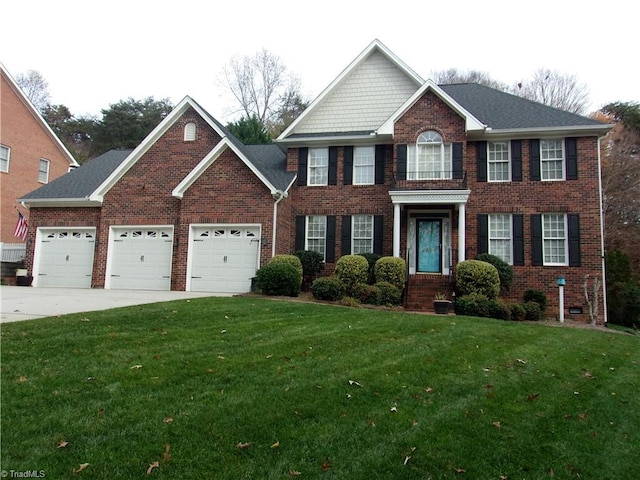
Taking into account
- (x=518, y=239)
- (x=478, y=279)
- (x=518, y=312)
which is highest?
(x=518, y=239)

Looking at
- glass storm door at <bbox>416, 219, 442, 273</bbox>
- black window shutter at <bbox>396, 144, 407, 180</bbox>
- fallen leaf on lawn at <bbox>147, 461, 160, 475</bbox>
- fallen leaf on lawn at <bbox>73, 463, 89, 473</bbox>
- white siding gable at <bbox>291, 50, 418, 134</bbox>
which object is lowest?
fallen leaf on lawn at <bbox>147, 461, 160, 475</bbox>

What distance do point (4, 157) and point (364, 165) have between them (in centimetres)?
1909

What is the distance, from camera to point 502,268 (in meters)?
14.2

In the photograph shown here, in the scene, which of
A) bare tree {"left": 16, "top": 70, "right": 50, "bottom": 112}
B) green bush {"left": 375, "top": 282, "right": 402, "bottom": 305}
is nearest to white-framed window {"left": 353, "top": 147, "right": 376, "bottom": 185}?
green bush {"left": 375, "top": 282, "right": 402, "bottom": 305}

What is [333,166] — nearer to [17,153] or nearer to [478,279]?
[478,279]

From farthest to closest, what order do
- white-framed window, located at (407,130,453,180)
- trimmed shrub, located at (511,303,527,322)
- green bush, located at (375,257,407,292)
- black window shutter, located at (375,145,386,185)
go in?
black window shutter, located at (375,145,386,185) < white-framed window, located at (407,130,453,180) < green bush, located at (375,257,407,292) < trimmed shrub, located at (511,303,527,322)

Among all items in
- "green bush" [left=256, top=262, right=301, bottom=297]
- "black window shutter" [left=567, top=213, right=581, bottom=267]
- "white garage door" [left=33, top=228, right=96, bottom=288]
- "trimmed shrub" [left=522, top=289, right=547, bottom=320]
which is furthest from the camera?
"white garage door" [left=33, top=228, right=96, bottom=288]

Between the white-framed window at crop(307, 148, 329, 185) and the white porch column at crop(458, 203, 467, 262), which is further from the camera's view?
the white-framed window at crop(307, 148, 329, 185)

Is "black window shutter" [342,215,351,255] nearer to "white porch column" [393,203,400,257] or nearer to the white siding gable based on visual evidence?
"white porch column" [393,203,400,257]

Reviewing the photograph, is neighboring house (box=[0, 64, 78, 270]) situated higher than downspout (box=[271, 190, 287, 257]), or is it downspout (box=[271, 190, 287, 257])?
neighboring house (box=[0, 64, 78, 270])

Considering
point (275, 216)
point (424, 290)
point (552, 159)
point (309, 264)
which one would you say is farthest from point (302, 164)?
point (552, 159)

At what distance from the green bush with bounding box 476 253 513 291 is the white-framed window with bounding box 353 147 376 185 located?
4.90 m

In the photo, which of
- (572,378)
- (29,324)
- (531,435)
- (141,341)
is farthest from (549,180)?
(29,324)

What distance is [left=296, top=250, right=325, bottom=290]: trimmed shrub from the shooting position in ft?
50.5
